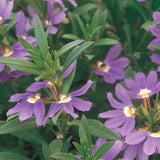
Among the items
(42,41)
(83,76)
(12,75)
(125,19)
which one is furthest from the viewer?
(125,19)

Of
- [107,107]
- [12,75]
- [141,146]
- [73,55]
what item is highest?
[73,55]

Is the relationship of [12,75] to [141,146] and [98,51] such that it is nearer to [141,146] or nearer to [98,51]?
[98,51]

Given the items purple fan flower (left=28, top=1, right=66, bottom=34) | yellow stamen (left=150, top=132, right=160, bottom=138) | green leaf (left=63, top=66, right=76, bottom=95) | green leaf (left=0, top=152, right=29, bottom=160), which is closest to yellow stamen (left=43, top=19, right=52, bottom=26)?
purple fan flower (left=28, top=1, right=66, bottom=34)

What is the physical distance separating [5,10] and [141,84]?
750mm

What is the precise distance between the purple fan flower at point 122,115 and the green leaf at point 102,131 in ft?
0.24

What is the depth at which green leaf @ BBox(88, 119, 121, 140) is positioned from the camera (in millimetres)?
1391

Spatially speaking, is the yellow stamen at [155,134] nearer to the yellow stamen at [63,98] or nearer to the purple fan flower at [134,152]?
the purple fan flower at [134,152]

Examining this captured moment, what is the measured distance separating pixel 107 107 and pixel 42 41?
57cm

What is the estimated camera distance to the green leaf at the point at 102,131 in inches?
54.7

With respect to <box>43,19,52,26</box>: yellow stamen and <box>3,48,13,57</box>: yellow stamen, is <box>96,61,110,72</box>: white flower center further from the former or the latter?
<box>3,48,13,57</box>: yellow stamen

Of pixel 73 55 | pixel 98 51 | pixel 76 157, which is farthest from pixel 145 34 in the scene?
pixel 76 157

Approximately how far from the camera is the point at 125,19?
7.91 feet

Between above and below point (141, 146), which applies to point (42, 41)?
above

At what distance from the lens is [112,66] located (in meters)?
2.04
